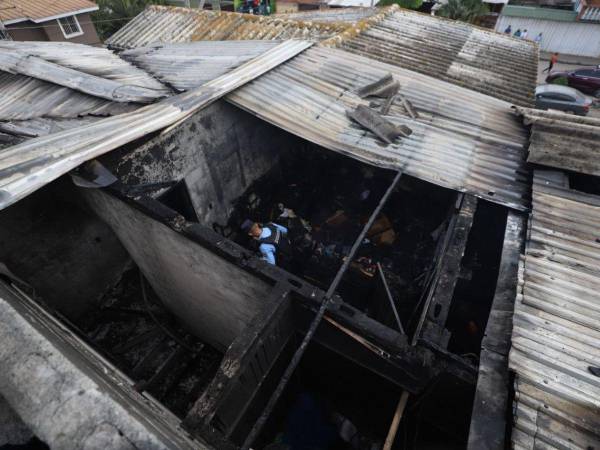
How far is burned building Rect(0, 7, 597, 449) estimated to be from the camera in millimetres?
2871

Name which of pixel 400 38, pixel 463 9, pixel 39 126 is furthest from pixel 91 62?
pixel 463 9

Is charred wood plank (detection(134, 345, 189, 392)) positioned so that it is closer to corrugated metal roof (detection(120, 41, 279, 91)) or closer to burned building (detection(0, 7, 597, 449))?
burned building (detection(0, 7, 597, 449))

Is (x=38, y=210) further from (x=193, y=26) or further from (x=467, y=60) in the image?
(x=467, y=60)

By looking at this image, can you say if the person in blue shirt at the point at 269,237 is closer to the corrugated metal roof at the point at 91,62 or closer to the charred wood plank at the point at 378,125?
the charred wood plank at the point at 378,125

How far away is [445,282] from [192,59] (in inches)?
267

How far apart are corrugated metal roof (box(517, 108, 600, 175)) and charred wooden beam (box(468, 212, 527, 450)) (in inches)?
69.0

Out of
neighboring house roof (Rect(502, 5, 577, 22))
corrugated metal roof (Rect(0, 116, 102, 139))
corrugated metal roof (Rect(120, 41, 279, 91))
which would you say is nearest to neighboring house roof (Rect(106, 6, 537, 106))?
corrugated metal roof (Rect(120, 41, 279, 91))

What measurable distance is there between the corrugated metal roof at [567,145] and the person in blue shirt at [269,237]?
4.72 meters

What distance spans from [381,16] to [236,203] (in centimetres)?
802

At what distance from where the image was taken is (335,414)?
17.8 ft

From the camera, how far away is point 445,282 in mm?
3861

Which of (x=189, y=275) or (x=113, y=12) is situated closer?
(x=189, y=275)

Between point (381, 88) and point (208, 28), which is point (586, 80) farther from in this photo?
point (208, 28)

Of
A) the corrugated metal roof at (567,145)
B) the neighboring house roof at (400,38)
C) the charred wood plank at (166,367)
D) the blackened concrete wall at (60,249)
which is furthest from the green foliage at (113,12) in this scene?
the corrugated metal roof at (567,145)
